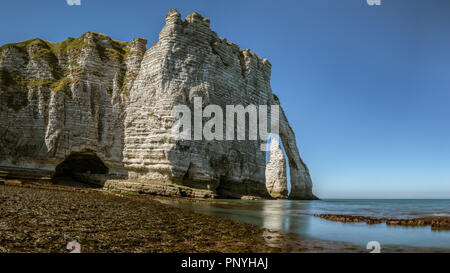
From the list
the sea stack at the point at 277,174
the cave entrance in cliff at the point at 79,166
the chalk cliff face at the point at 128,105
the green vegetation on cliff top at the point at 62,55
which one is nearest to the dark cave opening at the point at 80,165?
the cave entrance in cliff at the point at 79,166

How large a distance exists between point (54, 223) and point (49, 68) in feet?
98.6

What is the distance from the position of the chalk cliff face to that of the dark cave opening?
3.50 ft

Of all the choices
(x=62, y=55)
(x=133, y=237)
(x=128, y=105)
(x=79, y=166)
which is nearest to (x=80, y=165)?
(x=79, y=166)

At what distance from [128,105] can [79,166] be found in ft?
31.1

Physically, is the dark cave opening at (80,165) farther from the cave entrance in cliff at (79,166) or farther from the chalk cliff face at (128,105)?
the chalk cliff face at (128,105)

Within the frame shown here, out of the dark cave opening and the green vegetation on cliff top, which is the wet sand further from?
the green vegetation on cliff top

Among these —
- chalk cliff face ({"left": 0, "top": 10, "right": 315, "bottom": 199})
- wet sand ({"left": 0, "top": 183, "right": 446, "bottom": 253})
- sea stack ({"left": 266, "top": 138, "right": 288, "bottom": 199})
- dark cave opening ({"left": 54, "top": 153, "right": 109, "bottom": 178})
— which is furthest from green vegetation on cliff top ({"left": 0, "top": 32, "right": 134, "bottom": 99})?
wet sand ({"left": 0, "top": 183, "right": 446, "bottom": 253})

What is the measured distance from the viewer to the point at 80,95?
2878 cm

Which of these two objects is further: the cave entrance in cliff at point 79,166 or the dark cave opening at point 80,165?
the dark cave opening at point 80,165

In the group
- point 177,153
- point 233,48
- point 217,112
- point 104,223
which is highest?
point 233,48

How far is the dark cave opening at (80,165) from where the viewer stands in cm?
2911

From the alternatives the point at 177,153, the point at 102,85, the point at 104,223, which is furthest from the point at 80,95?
the point at 104,223

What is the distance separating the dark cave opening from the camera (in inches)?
1146
